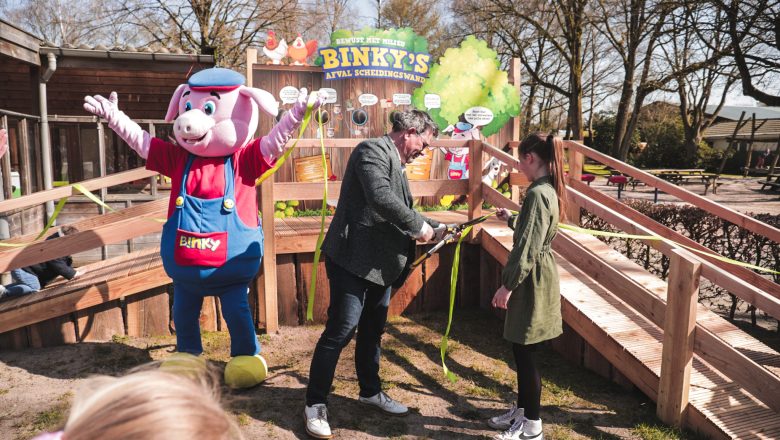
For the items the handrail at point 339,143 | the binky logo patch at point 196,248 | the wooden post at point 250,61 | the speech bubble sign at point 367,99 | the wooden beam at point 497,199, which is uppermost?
the wooden post at point 250,61

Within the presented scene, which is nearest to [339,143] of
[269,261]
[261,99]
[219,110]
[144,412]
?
[269,261]

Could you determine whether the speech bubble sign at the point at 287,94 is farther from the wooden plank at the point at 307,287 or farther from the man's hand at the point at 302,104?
the man's hand at the point at 302,104

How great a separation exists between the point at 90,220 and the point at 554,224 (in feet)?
11.8

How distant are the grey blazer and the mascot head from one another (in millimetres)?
911

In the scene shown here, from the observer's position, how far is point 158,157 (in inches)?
145

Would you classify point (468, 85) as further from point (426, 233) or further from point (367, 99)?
point (426, 233)

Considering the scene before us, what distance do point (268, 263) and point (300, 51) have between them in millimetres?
3363

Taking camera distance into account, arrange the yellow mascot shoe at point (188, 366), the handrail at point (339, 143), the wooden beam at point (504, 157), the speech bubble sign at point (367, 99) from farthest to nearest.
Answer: the speech bubble sign at point (367, 99), the handrail at point (339, 143), the wooden beam at point (504, 157), the yellow mascot shoe at point (188, 366)

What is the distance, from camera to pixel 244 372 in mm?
3734

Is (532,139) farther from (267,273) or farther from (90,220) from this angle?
(90,220)

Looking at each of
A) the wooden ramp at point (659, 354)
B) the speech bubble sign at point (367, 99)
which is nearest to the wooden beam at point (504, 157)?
the wooden ramp at point (659, 354)

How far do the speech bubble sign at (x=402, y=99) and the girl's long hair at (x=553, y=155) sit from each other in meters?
4.32

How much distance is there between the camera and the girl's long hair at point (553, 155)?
3020 millimetres

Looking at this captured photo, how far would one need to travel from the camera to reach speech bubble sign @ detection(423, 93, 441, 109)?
7.28 m
